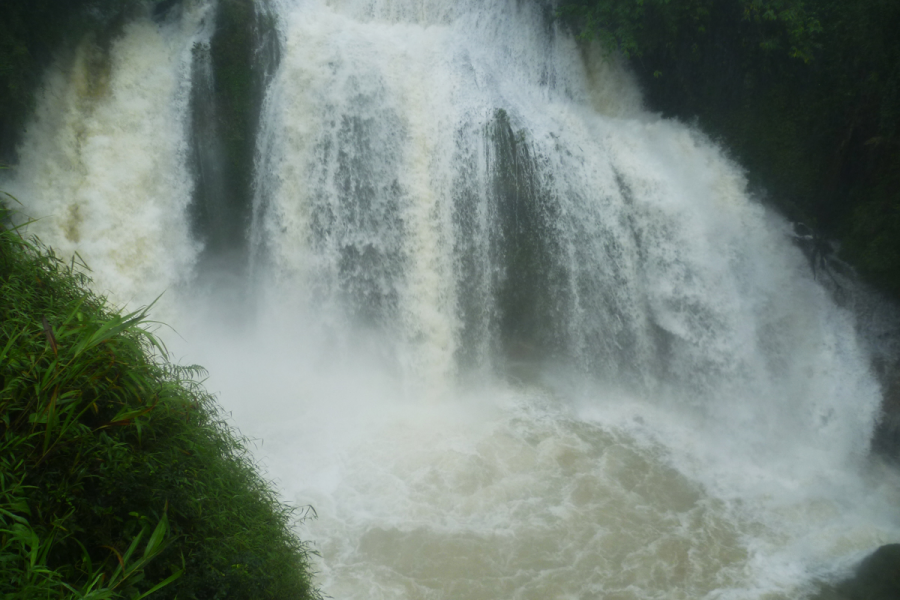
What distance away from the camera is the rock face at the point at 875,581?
682 centimetres

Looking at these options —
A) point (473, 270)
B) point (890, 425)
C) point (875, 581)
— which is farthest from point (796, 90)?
point (875, 581)

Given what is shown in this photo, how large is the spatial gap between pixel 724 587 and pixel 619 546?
3.85ft

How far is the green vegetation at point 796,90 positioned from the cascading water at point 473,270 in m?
0.53

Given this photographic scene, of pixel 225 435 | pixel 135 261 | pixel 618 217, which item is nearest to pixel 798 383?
pixel 618 217

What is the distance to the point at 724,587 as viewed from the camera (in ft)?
23.3

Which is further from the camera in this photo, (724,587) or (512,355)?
(512,355)

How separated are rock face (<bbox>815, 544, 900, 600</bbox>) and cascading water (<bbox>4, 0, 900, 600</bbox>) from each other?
1.10 m

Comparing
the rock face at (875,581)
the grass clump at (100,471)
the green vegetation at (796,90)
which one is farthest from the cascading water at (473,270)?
the grass clump at (100,471)

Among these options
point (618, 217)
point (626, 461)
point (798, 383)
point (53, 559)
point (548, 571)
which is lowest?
point (53, 559)

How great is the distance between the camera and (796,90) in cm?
991

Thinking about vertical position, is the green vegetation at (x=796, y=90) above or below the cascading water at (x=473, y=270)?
above

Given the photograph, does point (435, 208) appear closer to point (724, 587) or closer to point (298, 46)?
point (298, 46)

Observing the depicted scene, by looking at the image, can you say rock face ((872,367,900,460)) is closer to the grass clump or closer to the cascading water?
the cascading water

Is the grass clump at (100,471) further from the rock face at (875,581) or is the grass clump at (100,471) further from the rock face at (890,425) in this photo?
the rock face at (890,425)
